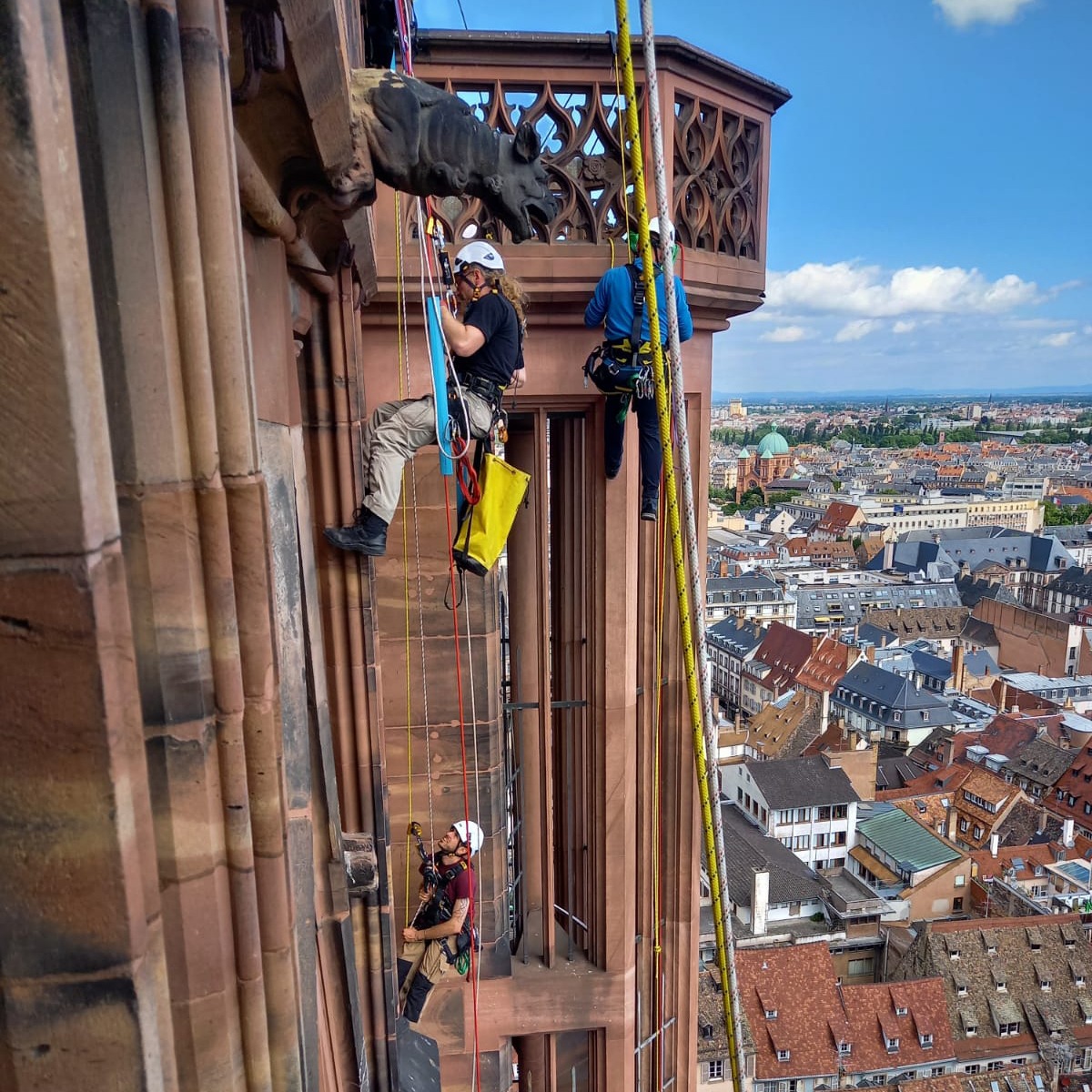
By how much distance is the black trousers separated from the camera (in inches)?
160

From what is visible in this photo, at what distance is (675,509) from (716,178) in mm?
2089

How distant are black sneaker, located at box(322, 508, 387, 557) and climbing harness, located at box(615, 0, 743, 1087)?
0.98 m

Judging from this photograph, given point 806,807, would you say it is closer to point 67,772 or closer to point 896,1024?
point 896,1024

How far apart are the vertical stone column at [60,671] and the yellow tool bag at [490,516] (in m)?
2.51

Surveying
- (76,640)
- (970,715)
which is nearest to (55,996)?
(76,640)

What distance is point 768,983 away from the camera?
2509cm

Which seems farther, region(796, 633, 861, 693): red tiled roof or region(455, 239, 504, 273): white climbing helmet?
region(796, 633, 861, 693): red tiled roof

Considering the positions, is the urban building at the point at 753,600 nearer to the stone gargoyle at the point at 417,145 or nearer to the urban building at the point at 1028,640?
the urban building at the point at 1028,640

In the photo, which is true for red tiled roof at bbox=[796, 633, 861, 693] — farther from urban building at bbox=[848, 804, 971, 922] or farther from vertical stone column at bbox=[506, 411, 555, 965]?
vertical stone column at bbox=[506, 411, 555, 965]

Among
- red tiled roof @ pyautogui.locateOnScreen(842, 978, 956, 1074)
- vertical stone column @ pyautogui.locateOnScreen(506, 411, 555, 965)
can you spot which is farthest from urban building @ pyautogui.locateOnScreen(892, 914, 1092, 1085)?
vertical stone column @ pyautogui.locateOnScreen(506, 411, 555, 965)

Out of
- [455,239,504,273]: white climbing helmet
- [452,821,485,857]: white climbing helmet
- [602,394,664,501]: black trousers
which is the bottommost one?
[452,821,485,857]: white climbing helmet

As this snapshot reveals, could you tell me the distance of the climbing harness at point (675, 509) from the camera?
2.66 metres

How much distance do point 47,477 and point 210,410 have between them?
0.29 metres

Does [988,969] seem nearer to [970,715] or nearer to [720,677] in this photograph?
[970,715]
